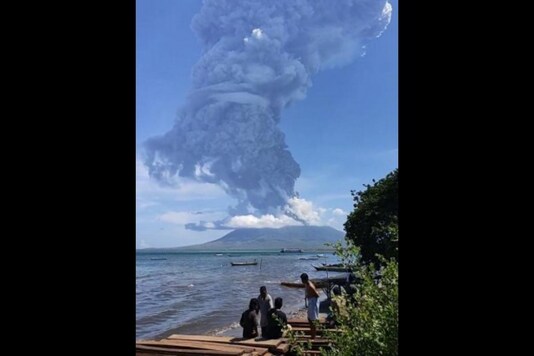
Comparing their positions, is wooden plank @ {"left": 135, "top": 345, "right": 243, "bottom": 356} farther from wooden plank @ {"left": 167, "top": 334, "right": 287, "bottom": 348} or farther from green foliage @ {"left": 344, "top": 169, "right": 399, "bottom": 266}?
green foliage @ {"left": 344, "top": 169, "right": 399, "bottom": 266}

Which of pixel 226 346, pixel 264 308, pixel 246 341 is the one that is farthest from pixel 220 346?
pixel 264 308

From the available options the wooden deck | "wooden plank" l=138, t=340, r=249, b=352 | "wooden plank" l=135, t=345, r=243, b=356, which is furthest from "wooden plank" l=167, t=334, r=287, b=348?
"wooden plank" l=135, t=345, r=243, b=356

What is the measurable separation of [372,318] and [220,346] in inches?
184

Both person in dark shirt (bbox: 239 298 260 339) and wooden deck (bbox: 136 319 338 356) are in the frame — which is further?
person in dark shirt (bbox: 239 298 260 339)

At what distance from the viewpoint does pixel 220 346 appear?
7.87 metres

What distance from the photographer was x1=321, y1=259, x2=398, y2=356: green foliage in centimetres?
343

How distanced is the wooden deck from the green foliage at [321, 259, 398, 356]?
3.17 m

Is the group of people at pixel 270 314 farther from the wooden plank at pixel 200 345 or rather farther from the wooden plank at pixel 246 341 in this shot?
the wooden plank at pixel 200 345

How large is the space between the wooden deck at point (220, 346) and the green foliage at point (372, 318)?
10.4 ft

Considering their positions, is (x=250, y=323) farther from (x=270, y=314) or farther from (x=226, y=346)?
(x=226, y=346)

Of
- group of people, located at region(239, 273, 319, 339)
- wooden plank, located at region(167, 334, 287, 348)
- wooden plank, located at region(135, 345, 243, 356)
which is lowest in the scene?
wooden plank, located at region(167, 334, 287, 348)
